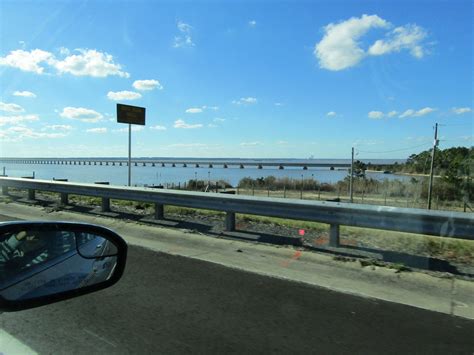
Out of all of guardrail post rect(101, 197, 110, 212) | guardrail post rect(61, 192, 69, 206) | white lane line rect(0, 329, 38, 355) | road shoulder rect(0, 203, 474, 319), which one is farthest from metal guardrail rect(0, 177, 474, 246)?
white lane line rect(0, 329, 38, 355)

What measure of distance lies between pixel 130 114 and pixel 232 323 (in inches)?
515

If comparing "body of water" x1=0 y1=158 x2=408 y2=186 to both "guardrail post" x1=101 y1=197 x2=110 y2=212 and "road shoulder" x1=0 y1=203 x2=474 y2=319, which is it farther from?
"road shoulder" x1=0 y1=203 x2=474 y2=319

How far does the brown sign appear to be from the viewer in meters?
16.3

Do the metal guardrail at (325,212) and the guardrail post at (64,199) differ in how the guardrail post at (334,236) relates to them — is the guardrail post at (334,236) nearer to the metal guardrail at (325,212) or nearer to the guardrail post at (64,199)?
the metal guardrail at (325,212)

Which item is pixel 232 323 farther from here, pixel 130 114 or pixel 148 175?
pixel 148 175

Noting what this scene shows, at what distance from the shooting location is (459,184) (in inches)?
1169

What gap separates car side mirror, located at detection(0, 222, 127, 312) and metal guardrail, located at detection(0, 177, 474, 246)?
18.5 ft

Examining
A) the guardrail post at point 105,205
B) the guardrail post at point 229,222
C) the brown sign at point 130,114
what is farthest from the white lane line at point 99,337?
the brown sign at point 130,114

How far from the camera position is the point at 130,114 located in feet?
54.6

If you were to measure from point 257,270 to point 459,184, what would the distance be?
88.2 feet

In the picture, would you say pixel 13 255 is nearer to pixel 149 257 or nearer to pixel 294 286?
pixel 294 286

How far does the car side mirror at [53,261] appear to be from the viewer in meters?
1.95

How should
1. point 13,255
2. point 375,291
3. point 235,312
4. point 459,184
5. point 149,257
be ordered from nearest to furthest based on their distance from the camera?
point 13,255 → point 235,312 → point 375,291 → point 149,257 → point 459,184

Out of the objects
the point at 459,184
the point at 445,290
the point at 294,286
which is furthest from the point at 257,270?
the point at 459,184
